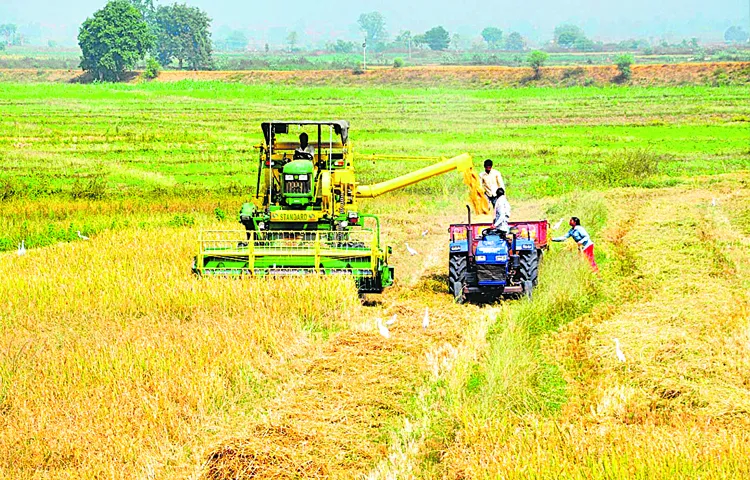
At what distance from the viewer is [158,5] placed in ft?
444

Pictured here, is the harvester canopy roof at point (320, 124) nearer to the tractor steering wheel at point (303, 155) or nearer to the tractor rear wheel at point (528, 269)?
the tractor steering wheel at point (303, 155)

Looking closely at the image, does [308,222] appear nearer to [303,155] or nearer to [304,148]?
[303,155]

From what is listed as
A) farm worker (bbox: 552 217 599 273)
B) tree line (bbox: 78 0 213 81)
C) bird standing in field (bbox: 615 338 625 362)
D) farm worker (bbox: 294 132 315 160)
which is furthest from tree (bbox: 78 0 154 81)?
bird standing in field (bbox: 615 338 625 362)

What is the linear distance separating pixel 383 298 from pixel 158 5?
130603 millimetres

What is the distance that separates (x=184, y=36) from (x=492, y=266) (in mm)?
117260

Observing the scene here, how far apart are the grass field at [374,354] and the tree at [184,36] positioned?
334 feet

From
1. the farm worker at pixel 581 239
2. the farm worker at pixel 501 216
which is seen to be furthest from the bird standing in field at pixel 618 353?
the farm worker at pixel 581 239

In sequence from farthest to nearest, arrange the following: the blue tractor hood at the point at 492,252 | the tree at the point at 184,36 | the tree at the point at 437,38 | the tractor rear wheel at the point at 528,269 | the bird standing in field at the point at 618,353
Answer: the tree at the point at 437,38 < the tree at the point at 184,36 < the tractor rear wheel at the point at 528,269 < the blue tractor hood at the point at 492,252 < the bird standing in field at the point at 618,353

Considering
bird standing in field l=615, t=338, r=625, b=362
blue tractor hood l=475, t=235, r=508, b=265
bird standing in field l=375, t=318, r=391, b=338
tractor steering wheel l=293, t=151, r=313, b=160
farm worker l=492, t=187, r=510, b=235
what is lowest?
bird standing in field l=375, t=318, r=391, b=338

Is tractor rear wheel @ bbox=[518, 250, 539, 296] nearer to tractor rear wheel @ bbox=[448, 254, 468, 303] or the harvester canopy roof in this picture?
tractor rear wheel @ bbox=[448, 254, 468, 303]

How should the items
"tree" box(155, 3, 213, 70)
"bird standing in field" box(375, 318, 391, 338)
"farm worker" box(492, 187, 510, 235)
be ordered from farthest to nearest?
"tree" box(155, 3, 213, 70) < "farm worker" box(492, 187, 510, 235) < "bird standing in field" box(375, 318, 391, 338)

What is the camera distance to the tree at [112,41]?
95.5 meters

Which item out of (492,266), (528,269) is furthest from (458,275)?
(528,269)

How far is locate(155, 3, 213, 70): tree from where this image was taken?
122688mm
